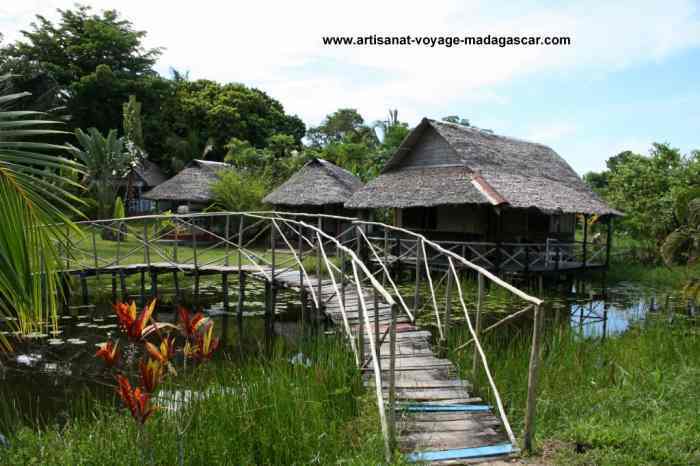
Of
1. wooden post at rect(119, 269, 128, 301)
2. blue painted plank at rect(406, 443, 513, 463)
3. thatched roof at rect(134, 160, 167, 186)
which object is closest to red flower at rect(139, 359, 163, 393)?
blue painted plank at rect(406, 443, 513, 463)

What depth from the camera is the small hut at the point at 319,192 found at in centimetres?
1970

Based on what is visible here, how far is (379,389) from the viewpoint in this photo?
352cm

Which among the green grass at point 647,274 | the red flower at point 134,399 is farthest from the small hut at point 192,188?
the red flower at point 134,399

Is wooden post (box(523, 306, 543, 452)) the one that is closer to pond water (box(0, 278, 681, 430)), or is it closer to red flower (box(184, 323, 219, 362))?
red flower (box(184, 323, 219, 362))

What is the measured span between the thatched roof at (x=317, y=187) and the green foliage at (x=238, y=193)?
2.34 ft

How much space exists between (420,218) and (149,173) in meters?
18.0

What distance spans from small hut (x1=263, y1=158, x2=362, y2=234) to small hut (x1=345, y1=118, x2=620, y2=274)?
3.06 meters

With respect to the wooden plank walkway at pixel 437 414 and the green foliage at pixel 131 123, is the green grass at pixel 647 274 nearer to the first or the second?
the wooden plank walkway at pixel 437 414

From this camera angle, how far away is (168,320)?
35.7ft

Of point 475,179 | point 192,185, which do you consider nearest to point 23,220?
point 475,179

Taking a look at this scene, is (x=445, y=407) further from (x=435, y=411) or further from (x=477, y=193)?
(x=477, y=193)

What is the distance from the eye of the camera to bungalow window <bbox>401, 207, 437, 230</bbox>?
16.6m

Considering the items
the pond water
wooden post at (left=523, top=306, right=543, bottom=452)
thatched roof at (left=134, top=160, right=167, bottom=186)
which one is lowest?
the pond water

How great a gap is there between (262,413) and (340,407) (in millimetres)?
630
